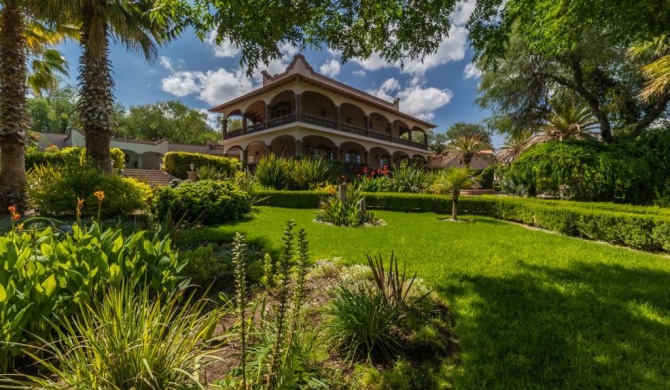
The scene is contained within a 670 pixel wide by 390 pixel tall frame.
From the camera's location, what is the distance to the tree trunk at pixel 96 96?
9.34 m

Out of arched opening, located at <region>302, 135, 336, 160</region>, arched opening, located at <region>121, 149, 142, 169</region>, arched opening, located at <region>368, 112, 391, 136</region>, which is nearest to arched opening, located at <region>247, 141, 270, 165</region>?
arched opening, located at <region>302, 135, 336, 160</region>

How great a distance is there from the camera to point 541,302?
3.54 meters

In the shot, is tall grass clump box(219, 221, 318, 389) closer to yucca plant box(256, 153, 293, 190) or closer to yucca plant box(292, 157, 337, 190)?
yucca plant box(292, 157, 337, 190)

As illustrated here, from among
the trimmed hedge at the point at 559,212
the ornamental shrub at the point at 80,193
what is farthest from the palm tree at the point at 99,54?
the trimmed hedge at the point at 559,212

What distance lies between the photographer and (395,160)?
32750 mm

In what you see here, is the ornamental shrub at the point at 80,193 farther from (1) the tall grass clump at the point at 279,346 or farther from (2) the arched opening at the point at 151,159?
(2) the arched opening at the point at 151,159

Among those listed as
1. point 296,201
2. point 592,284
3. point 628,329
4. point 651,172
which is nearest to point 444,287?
point 628,329

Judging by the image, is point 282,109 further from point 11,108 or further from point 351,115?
point 11,108

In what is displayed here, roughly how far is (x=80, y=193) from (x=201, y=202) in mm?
3230

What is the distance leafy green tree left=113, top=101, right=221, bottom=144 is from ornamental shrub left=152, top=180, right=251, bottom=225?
36906mm

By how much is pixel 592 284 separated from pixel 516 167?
9.90 meters

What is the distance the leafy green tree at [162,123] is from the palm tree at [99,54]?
34436 millimetres

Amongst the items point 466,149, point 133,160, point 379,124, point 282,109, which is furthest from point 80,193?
point 466,149

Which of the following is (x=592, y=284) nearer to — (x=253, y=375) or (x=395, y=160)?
(x=253, y=375)
